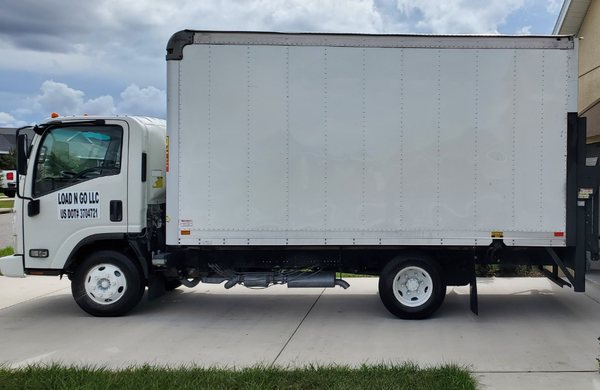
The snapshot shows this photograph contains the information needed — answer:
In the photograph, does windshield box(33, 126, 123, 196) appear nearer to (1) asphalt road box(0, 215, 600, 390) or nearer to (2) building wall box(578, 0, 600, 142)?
(1) asphalt road box(0, 215, 600, 390)

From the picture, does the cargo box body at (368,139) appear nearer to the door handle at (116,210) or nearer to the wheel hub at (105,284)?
the door handle at (116,210)

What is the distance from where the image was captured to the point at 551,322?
22.8ft

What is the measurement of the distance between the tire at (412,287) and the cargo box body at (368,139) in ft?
1.20

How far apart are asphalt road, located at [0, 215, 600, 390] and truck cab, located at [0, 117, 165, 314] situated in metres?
0.71

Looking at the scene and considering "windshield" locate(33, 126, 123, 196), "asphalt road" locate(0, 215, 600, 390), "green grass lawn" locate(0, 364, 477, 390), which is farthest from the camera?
"windshield" locate(33, 126, 123, 196)

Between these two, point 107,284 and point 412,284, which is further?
point 107,284

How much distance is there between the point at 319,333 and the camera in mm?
6500

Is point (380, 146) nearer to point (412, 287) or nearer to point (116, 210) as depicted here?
point (412, 287)

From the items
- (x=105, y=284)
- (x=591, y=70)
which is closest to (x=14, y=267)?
(x=105, y=284)

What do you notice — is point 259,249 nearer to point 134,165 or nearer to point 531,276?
point 134,165

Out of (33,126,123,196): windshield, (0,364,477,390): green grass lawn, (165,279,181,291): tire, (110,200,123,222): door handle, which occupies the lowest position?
(0,364,477,390): green grass lawn

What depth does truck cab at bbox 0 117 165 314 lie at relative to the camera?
7.04 metres

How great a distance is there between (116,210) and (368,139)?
3194 millimetres

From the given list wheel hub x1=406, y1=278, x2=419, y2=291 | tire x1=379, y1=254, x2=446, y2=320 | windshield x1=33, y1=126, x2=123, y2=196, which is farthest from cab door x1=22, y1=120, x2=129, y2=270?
wheel hub x1=406, y1=278, x2=419, y2=291
